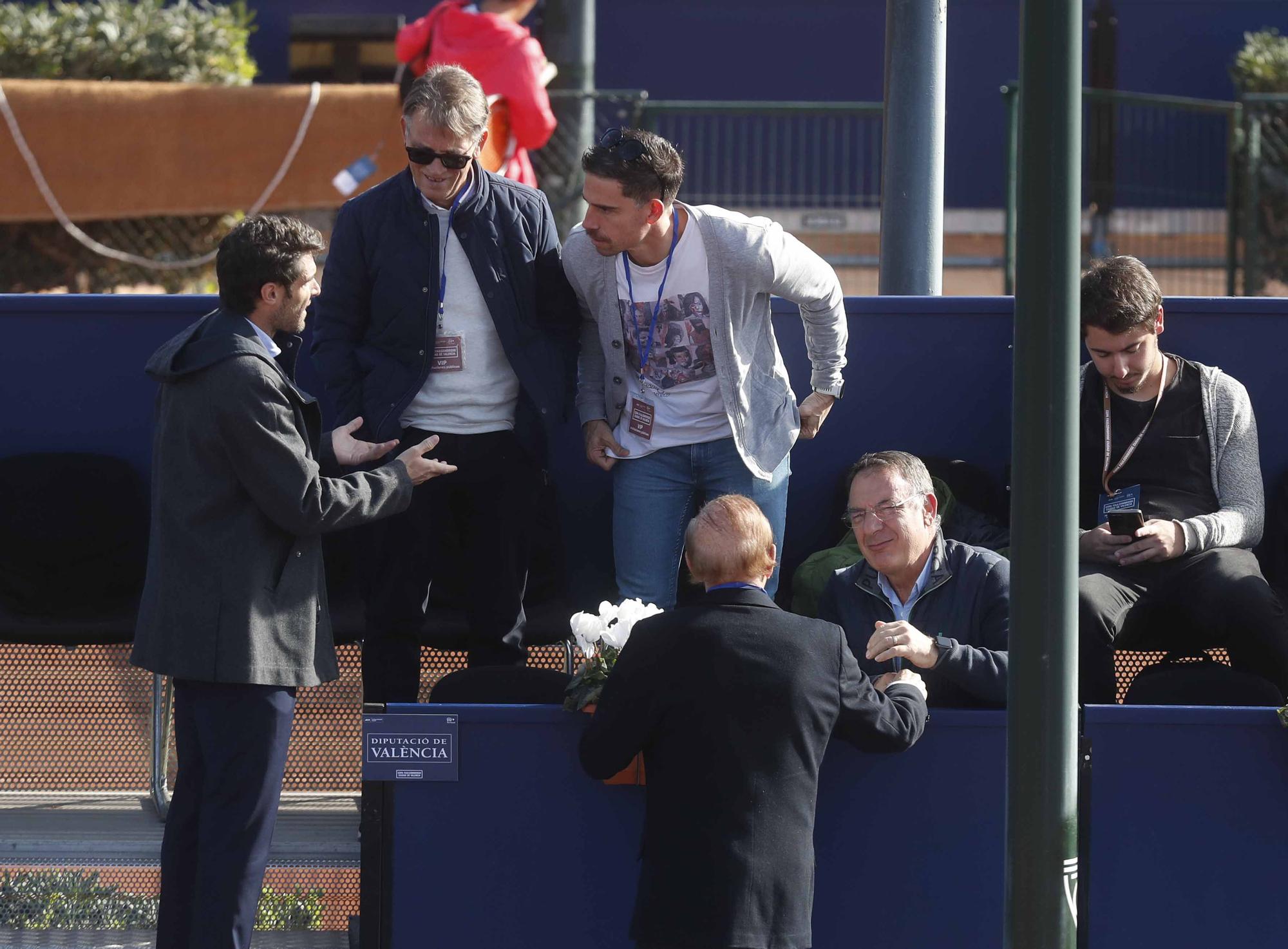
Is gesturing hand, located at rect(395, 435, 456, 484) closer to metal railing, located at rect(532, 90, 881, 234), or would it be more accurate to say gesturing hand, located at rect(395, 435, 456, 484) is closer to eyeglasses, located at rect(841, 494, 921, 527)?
eyeglasses, located at rect(841, 494, 921, 527)

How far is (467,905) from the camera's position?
3602mm

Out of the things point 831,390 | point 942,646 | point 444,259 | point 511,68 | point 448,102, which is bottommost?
point 942,646

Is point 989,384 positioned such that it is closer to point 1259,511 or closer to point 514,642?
point 1259,511

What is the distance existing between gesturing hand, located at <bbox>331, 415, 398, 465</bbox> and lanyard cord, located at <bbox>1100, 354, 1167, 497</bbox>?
192 centimetres

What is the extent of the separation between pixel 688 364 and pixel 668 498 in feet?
1.14

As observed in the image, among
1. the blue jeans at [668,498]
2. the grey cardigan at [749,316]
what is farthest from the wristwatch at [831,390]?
the blue jeans at [668,498]

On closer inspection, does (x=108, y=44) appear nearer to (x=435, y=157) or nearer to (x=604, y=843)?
(x=435, y=157)

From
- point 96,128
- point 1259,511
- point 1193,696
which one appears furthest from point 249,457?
point 96,128

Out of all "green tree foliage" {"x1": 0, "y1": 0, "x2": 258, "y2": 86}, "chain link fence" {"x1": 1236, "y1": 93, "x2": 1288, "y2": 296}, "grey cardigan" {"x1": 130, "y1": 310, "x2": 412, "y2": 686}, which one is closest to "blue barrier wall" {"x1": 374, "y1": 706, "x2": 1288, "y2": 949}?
"grey cardigan" {"x1": 130, "y1": 310, "x2": 412, "y2": 686}

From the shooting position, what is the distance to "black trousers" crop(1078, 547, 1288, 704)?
4234mm

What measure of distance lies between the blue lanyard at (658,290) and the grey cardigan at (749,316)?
0.11 feet

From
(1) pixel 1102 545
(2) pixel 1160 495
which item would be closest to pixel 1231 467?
(2) pixel 1160 495

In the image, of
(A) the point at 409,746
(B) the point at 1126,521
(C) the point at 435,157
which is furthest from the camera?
(B) the point at 1126,521

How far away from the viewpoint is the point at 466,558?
4.48 m
